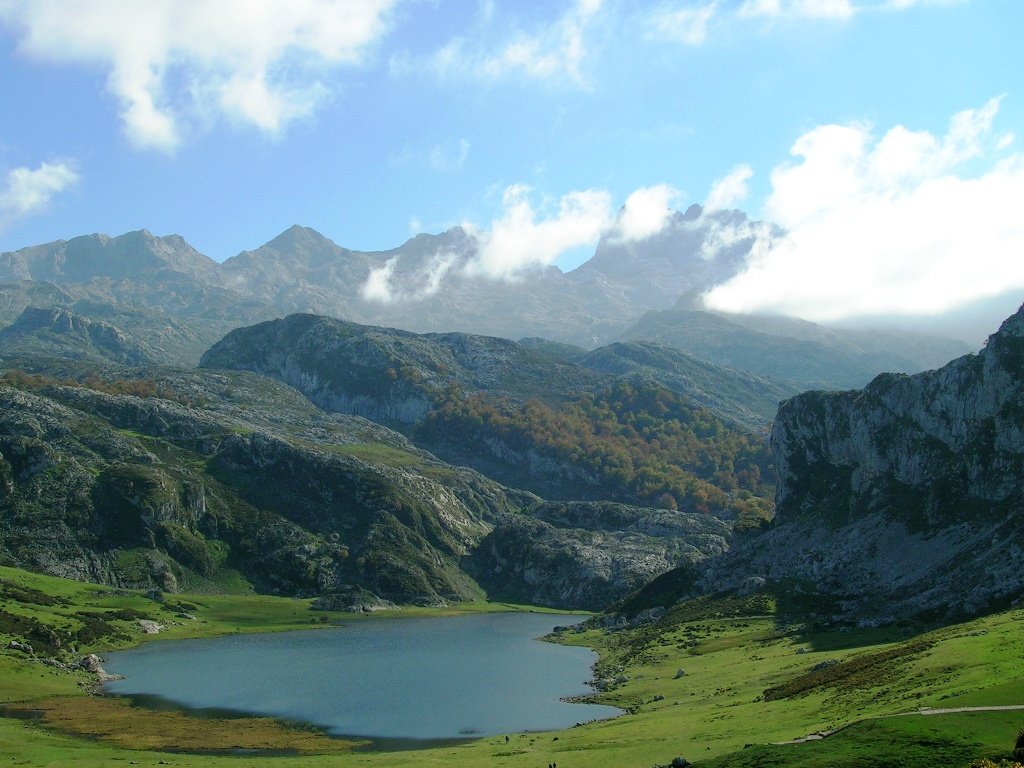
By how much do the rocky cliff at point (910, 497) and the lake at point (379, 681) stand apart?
4386 cm

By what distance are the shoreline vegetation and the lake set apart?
20.4 ft

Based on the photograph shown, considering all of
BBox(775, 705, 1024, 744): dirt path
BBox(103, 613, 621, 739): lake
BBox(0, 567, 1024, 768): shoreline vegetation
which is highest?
BBox(775, 705, 1024, 744): dirt path

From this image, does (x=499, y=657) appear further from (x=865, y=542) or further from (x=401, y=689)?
(x=865, y=542)

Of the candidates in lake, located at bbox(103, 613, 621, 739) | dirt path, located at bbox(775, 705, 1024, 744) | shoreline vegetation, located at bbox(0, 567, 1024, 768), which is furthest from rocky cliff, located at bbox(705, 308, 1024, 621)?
dirt path, located at bbox(775, 705, 1024, 744)

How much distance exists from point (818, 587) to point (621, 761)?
325 feet

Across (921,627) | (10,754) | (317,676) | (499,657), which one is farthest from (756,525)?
(10,754)

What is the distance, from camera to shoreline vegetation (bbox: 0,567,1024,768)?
48.3 meters

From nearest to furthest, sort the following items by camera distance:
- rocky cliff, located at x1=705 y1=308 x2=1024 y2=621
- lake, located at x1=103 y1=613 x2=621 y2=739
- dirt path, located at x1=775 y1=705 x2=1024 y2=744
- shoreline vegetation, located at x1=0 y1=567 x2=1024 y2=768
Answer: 1. dirt path, located at x1=775 y1=705 x2=1024 y2=744
2. shoreline vegetation, located at x1=0 y1=567 x2=1024 y2=768
3. lake, located at x1=103 y1=613 x2=621 y2=739
4. rocky cliff, located at x1=705 y1=308 x2=1024 y2=621

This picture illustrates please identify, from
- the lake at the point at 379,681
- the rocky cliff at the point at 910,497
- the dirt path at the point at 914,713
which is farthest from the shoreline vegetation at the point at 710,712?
the rocky cliff at the point at 910,497

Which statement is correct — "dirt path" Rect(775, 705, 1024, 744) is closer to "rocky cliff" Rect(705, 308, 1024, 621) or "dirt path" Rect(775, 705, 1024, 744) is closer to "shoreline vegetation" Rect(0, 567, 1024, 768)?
"shoreline vegetation" Rect(0, 567, 1024, 768)

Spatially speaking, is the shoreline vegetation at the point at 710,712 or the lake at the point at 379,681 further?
the lake at the point at 379,681

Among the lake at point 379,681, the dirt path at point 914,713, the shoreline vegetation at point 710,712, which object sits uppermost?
the dirt path at point 914,713

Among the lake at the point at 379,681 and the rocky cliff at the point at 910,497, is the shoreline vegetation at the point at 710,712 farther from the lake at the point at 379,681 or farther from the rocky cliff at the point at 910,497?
the rocky cliff at the point at 910,497

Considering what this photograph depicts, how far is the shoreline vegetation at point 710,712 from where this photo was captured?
158ft
